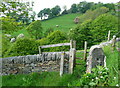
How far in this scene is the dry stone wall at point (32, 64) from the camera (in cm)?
594

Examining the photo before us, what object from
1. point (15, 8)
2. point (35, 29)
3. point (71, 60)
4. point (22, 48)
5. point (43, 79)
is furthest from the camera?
point (35, 29)

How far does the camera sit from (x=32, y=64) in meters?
5.99

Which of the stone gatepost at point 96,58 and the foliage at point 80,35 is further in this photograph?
the foliage at point 80,35

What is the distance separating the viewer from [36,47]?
10242 mm

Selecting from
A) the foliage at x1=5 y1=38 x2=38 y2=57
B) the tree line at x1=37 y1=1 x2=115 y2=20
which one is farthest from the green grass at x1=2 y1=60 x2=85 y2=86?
the tree line at x1=37 y1=1 x2=115 y2=20

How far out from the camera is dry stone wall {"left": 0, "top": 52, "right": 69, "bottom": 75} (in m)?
5.94

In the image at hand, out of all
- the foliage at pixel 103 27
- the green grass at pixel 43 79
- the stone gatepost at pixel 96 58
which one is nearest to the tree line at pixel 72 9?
the foliage at pixel 103 27

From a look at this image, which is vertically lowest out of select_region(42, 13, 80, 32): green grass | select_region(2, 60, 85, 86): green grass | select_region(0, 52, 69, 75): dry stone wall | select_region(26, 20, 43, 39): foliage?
select_region(2, 60, 85, 86): green grass

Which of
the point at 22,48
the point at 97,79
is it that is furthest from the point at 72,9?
the point at 97,79

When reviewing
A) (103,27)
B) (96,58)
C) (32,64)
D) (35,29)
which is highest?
(35,29)

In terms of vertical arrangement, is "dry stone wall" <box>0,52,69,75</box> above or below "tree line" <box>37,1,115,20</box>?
below

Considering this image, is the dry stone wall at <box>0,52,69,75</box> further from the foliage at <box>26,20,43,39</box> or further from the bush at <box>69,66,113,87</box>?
the foliage at <box>26,20,43,39</box>

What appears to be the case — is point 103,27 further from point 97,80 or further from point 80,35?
point 97,80

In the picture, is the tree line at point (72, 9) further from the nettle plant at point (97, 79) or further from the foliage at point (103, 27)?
the nettle plant at point (97, 79)
